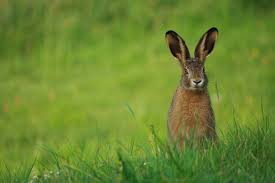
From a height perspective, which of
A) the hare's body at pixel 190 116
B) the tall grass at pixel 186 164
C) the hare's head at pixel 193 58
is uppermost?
the hare's head at pixel 193 58

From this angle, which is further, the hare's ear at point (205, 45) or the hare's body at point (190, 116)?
the hare's ear at point (205, 45)

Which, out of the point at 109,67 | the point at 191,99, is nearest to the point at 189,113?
the point at 191,99

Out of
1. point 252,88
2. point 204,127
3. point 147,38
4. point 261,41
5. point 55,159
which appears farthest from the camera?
point 147,38

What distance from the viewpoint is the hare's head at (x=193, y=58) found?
6648 mm

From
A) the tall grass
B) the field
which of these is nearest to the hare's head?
the tall grass

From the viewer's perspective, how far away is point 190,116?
6.64 m

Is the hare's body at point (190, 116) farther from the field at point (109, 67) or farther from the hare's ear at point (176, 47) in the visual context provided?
the field at point (109, 67)

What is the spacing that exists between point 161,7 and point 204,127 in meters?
9.39

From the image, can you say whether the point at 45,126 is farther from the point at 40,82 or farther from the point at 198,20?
the point at 198,20

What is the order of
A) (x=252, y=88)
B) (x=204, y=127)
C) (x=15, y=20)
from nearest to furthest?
(x=204, y=127), (x=252, y=88), (x=15, y=20)

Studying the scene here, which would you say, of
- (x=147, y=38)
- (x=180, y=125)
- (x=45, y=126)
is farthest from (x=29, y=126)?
(x=180, y=125)

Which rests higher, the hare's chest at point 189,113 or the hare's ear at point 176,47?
the hare's ear at point 176,47

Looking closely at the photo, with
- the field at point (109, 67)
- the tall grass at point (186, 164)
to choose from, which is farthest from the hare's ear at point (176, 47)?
the field at point (109, 67)

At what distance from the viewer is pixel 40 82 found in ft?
48.0
